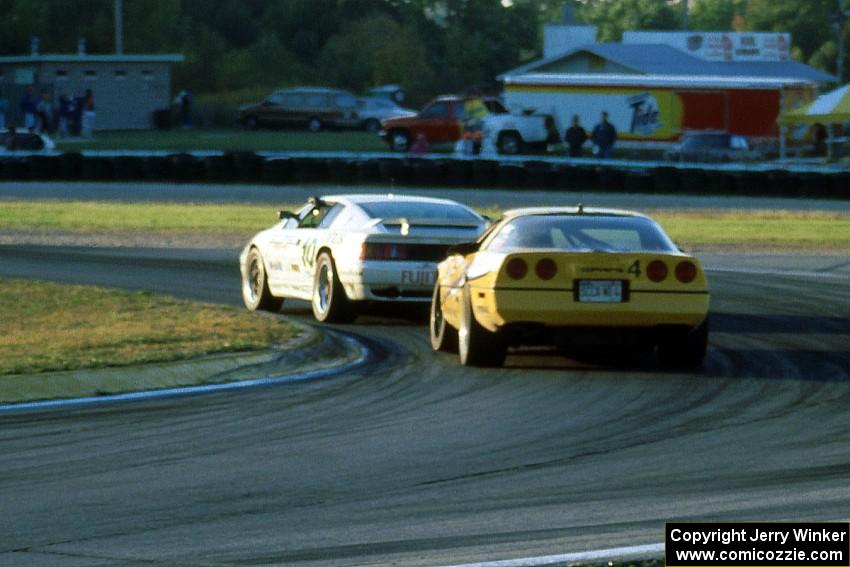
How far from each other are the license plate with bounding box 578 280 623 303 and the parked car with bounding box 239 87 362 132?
63.8 metres

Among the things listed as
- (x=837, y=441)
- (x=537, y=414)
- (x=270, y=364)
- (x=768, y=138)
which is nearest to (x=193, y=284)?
(x=270, y=364)

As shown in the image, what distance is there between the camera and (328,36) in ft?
363

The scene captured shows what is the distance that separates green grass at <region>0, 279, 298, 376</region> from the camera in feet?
41.9

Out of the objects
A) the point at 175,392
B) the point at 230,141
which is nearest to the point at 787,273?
the point at 175,392

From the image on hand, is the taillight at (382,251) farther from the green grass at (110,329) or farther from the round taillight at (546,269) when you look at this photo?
the round taillight at (546,269)

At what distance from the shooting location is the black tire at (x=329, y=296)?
16078 millimetres

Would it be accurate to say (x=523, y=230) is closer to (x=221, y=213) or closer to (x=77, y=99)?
(x=221, y=213)

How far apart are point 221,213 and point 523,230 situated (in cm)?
2003

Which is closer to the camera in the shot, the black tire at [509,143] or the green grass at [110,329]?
the green grass at [110,329]

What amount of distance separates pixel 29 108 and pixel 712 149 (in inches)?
1022

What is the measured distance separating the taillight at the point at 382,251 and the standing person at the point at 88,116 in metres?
52.9

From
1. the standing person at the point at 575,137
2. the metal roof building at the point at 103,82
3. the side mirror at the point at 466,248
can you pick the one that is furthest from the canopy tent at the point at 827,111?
the side mirror at the point at 466,248

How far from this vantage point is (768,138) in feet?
184

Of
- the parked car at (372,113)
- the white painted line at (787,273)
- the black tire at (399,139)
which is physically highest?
the white painted line at (787,273)
